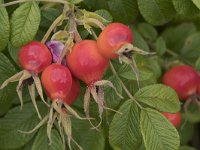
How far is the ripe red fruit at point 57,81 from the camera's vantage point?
1807 mm

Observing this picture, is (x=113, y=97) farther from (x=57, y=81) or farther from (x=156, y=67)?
(x=156, y=67)

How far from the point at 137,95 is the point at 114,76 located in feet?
0.52

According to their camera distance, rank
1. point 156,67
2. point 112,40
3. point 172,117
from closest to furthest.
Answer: point 112,40, point 172,117, point 156,67

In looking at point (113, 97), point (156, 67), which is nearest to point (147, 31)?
point (156, 67)

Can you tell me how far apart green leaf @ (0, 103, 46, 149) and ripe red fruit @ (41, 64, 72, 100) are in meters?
0.52

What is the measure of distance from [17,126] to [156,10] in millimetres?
859

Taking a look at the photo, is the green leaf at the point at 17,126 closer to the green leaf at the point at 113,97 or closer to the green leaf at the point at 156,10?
the green leaf at the point at 113,97

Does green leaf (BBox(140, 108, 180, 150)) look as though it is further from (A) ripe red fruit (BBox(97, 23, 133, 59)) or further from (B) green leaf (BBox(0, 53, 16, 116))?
(B) green leaf (BBox(0, 53, 16, 116))

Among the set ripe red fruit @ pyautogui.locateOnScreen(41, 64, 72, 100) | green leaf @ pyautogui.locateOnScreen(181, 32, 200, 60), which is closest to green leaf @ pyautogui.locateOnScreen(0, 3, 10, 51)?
ripe red fruit @ pyautogui.locateOnScreen(41, 64, 72, 100)

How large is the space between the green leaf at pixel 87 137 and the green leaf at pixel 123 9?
23.6 inches

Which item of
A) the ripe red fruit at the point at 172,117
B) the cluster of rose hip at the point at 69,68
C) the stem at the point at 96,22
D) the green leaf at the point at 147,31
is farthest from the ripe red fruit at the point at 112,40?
the green leaf at the point at 147,31

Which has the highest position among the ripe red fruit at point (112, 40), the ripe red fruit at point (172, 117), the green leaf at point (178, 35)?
the ripe red fruit at point (112, 40)

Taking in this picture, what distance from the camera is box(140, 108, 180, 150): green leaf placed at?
2.02 meters

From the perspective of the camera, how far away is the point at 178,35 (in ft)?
Answer: 11.9
